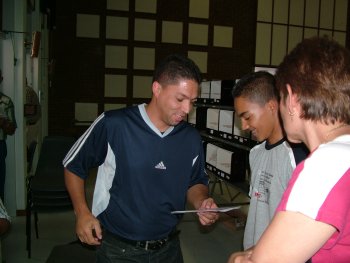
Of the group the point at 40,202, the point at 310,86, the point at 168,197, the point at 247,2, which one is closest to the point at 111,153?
the point at 168,197

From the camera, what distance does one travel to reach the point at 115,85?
25.6 ft

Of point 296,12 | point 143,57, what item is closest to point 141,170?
point 143,57

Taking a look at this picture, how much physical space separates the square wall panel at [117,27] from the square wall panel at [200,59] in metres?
1.57

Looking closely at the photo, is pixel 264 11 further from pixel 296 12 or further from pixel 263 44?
pixel 296 12

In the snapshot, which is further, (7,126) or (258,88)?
(7,126)

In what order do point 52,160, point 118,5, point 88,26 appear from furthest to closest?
point 118,5
point 88,26
point 52,160

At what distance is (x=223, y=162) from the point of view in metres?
4.15

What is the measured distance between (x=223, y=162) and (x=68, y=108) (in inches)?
178

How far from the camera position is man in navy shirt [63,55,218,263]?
5.23 feet

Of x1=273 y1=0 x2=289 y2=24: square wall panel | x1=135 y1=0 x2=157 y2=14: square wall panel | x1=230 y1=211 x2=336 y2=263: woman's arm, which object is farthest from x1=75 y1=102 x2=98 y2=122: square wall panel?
x1=230 y1=211 x2=336 y2=263: woman's arm

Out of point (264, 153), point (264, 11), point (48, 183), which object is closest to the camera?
point (264, 153)

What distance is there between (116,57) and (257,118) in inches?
251

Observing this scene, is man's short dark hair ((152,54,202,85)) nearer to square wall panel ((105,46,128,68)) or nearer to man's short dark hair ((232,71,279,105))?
man's short dark hair ((232,71,279,105))

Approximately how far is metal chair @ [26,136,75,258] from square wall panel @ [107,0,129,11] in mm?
4385
